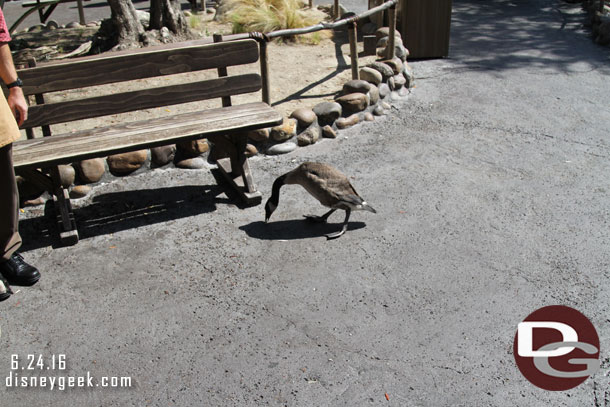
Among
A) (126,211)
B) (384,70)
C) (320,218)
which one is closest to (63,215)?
(126,211)

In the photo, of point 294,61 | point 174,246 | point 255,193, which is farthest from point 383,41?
point 174,246

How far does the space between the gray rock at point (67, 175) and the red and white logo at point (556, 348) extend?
3.73m

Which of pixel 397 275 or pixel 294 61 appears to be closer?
pixel 397 275

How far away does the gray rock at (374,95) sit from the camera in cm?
672

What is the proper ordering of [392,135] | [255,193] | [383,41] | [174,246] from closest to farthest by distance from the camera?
1. [174,246]
2. [255,193]
3. [392,135]
4. [383,41]

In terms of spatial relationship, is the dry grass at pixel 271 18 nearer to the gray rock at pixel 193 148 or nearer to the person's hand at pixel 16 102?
the gray rock at pixel 193 148

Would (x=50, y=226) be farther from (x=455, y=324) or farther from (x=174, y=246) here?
(x=455, y=324)

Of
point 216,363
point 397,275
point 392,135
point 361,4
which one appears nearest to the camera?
point 216,363

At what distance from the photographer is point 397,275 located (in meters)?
4.12

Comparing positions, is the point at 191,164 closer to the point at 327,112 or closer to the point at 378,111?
the point at 327,112

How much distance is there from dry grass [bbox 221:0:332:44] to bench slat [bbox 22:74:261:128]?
4.00m

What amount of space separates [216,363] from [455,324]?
141 centimetres

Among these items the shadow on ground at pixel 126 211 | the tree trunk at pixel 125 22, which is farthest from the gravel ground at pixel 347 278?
the tree trunk at pixel 125 22

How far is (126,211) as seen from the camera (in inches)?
198
